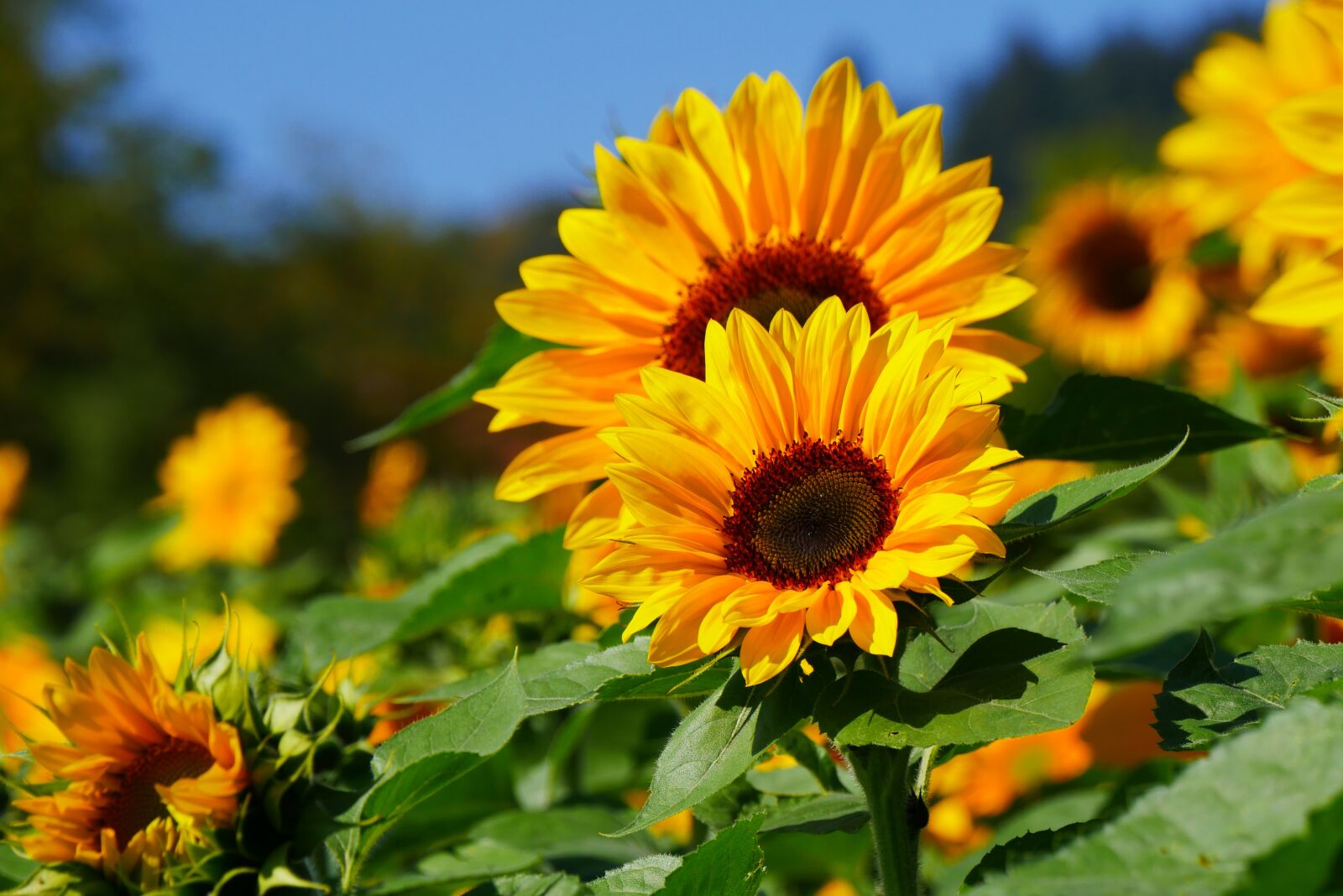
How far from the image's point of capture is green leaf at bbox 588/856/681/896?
87 cm

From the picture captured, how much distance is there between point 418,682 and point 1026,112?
67.7m

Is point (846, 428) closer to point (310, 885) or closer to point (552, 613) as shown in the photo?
point (310, 885)

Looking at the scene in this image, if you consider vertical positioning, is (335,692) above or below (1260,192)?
below

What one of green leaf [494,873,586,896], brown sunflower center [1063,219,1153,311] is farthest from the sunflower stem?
brown sunflower center [1063,219,1153,311]

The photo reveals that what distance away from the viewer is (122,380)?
17.0 metres

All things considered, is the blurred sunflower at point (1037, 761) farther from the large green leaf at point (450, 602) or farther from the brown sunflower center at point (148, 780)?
the brown sunflower center at point (148, 780)

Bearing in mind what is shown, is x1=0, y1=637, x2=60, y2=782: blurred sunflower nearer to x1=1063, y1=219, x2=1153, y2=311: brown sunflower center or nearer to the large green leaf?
the large green leaf

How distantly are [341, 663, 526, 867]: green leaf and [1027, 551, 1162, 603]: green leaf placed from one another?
1.19ft

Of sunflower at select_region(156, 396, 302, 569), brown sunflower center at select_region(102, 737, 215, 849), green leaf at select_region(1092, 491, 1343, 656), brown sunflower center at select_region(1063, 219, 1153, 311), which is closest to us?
green leaf at select_region(1092, 491, 1343, 656)

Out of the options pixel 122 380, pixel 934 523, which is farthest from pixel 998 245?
pixel 122 380

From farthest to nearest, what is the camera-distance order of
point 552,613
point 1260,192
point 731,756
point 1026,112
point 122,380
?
1. point 1026,112
2. point 122,380
3. point 1260,192
4. point 552,613
5. point 731,756

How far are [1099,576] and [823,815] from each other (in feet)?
0.96

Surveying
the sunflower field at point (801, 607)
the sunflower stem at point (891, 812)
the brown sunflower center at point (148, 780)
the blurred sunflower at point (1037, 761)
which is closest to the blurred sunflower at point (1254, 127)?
the sunflower field at point (801, 607)

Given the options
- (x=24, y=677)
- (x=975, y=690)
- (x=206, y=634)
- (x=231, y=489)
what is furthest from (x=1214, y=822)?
(x=231, y=489)
